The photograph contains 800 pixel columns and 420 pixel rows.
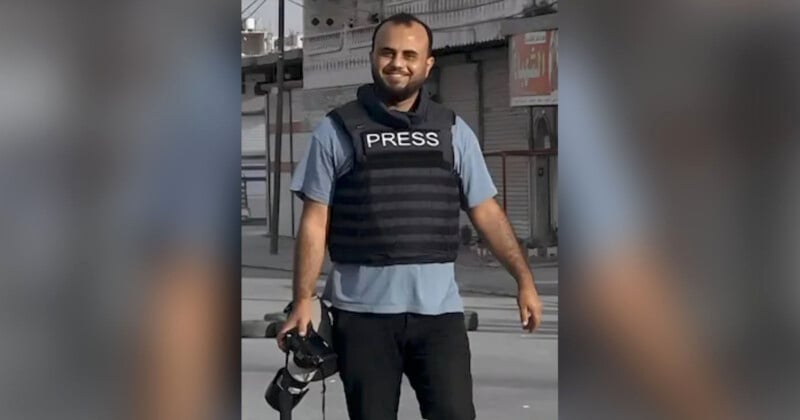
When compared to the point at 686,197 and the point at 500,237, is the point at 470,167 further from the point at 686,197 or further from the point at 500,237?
the point at 686,197

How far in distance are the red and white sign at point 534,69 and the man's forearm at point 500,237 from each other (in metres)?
0.37

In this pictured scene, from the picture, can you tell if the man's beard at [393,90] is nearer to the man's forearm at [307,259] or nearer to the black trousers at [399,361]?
the man's forearm at [307,259]

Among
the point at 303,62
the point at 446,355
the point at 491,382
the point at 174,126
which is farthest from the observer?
the point at 491,382

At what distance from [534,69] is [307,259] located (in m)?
1.68

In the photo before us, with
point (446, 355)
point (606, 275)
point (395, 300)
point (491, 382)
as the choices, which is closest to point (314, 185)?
point (395, 300)

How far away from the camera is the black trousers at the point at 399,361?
120 inches

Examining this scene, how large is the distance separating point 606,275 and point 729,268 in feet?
0.94

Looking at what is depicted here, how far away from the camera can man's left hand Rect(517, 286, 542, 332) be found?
3115mm

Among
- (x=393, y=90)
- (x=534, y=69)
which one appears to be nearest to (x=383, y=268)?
(x=393, y=90)

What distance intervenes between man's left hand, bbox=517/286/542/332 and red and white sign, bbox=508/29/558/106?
51cm

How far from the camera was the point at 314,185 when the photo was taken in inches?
119

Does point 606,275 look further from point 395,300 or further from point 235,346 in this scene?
point 235,346

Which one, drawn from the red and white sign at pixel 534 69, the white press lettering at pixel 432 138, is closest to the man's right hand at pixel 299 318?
the white press lettering at pixel 432 138

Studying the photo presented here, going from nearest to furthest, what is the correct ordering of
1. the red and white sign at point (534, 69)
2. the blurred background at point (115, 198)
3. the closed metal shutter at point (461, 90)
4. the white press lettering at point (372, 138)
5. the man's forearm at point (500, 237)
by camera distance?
the blurred background at point (115, 198) < the white press lettering at point (372, 138) < the man's forearm at point (500, 237) < the closed metal shutter at point (461, 90) < the red and white sign at point (534, 69)
